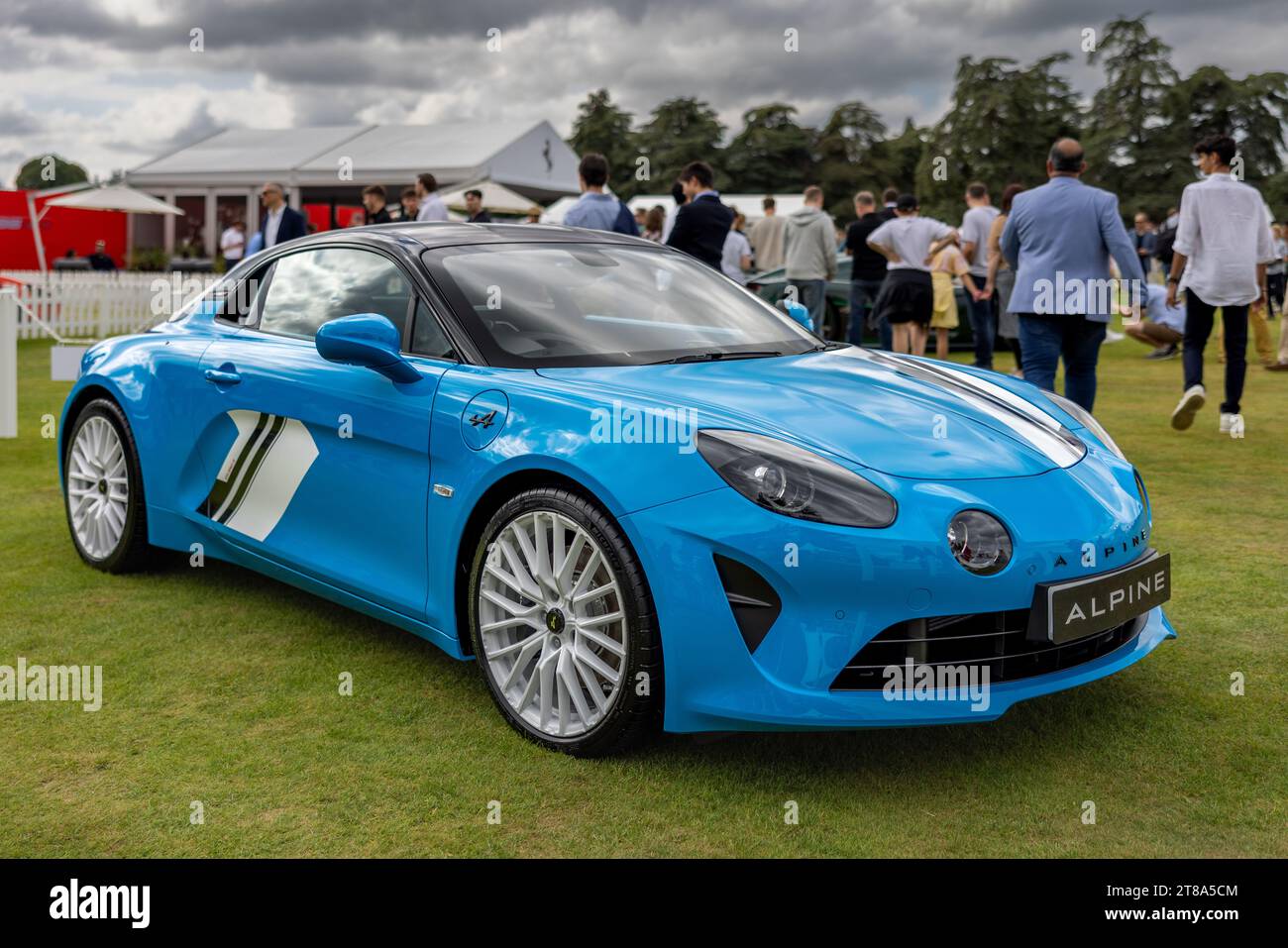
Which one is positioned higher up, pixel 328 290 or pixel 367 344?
pixel 328 290

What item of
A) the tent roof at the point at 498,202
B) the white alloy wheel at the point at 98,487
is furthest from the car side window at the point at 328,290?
the tent roof at the point at 498,202

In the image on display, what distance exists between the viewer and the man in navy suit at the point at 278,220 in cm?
1218

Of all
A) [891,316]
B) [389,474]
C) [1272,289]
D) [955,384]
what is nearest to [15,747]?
[389,474]

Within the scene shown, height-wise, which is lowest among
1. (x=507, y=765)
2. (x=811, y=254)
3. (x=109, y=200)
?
(x=507, y=765)

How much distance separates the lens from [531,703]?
347 centimetres

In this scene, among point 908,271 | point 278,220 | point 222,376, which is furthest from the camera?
point 278,220

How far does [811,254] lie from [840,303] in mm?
2024

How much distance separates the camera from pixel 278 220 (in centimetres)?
1223

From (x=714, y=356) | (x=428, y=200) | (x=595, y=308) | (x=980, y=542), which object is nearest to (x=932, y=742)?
(x=980, y=542)

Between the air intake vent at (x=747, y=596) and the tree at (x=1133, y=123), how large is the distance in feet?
188

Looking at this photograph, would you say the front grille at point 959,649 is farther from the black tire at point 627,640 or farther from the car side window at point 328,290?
the car side window at point 328,290

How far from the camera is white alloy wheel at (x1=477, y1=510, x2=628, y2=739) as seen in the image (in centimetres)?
326

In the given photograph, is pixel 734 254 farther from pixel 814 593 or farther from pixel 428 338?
pixel 814 593

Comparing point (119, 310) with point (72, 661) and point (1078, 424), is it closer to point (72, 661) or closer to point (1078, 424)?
point (72, 661)
